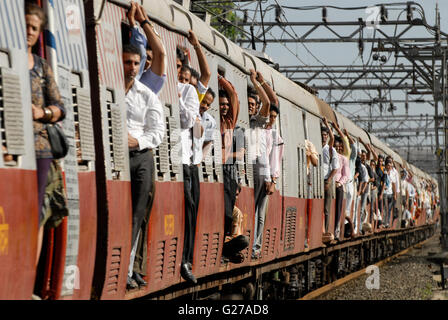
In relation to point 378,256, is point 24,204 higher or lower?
higher

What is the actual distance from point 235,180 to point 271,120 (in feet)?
6.64

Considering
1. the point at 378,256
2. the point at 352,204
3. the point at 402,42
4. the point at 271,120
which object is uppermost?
the point at 402,42

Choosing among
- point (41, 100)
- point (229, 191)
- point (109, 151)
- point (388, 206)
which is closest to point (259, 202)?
point (229, 191)

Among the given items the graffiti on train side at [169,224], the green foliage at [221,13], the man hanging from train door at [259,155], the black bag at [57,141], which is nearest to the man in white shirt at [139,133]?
the graffiti on train side at [169,224]

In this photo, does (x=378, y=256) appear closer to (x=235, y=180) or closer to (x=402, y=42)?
(x=402, y=42)

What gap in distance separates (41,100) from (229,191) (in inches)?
194

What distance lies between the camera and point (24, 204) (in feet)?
16.3

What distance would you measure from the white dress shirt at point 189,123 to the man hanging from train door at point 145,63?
866mm

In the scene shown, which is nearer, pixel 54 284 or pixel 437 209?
pixel 54 284

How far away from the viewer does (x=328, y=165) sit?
57.2ft

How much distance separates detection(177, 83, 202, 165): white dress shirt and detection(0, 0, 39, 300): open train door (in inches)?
126

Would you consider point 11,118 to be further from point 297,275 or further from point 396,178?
point 396,178

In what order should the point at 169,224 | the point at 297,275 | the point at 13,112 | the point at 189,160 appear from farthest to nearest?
1. the point at 297,275
2. the point at 189,160
3. the point at 169,224
4. the point at 13,112

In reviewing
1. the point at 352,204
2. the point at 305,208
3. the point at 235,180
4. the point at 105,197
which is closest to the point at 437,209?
the point at 352,204
